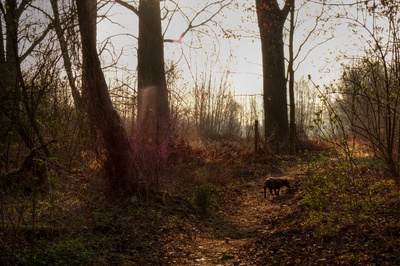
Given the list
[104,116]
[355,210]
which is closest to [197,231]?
[355,210]

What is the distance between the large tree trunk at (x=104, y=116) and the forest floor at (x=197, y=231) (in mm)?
526

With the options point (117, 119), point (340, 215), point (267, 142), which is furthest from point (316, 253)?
point (267, 142)

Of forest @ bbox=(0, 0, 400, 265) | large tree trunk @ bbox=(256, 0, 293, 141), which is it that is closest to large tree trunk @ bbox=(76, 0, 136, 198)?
forest @ bbox=(0, 0, 400, 265)

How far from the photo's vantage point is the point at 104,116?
745 centimetres

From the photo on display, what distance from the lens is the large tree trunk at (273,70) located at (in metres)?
17.1

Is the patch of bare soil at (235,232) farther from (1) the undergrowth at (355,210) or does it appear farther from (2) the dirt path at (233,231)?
(1) the undergrowth at (355,210)

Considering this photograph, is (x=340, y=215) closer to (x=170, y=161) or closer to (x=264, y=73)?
(x=170, y=161)

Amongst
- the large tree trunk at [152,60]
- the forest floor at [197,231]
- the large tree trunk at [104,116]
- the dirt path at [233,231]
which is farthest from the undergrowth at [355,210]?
the large tree trunk at [152,60]

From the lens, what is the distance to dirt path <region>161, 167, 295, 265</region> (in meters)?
5.66

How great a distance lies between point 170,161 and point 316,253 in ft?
25.8

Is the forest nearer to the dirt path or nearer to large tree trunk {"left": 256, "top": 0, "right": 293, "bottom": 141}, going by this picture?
the dirt path

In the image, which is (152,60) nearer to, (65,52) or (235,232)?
(65,52)

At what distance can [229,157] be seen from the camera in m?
14.0

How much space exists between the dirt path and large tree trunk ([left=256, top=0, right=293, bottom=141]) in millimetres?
7377
